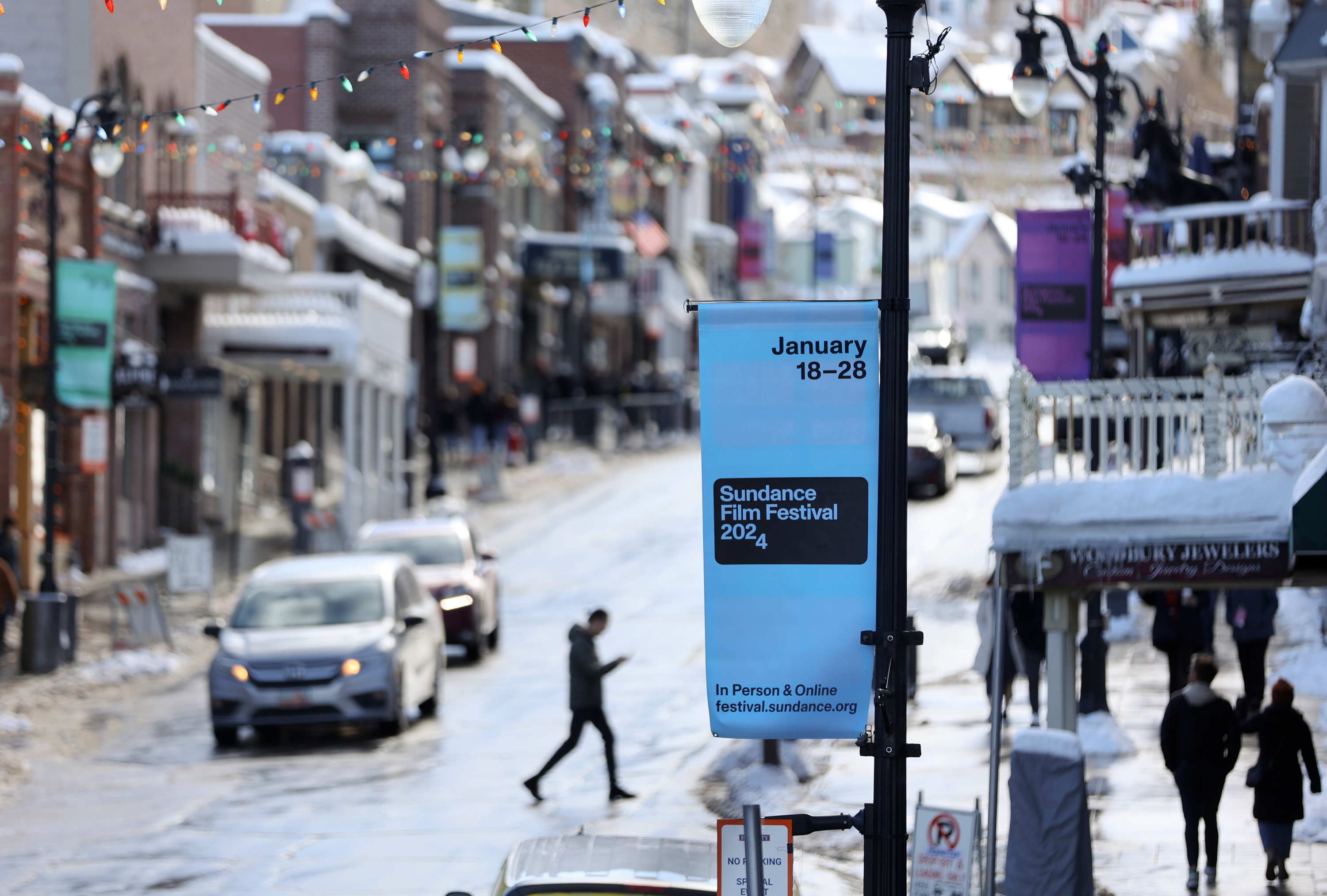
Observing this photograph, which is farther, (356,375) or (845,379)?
(356,375)

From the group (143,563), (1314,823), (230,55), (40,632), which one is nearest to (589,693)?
(1314,823)

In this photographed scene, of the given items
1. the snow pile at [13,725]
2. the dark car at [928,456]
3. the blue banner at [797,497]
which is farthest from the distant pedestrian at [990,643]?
the dark car at [928,456]

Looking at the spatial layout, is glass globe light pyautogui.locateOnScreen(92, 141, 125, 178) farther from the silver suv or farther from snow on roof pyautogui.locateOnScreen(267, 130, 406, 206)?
snow on roof pyautogui.locateOnScreen(267, 130, 406, 206)

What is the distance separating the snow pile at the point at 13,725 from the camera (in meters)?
19.9

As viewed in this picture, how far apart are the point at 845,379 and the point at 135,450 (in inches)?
1061

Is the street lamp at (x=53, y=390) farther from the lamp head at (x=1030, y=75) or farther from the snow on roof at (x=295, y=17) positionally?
the snow on roof at (x=295, y=17)

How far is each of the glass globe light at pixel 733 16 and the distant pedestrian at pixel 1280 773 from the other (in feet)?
18.4

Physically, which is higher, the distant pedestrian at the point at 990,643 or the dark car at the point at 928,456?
the dark car at the point at 928,456

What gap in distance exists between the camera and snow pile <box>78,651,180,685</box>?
23.1 metres

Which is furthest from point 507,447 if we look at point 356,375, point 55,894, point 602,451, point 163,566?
point 55,894

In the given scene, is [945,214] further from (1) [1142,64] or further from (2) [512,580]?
(2) [512,580]

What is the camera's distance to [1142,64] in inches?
3014

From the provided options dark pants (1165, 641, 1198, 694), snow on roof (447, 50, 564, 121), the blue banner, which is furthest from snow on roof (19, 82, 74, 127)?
snow on roof (447, 50, 564, 121)

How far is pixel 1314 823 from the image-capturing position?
14.2 m
